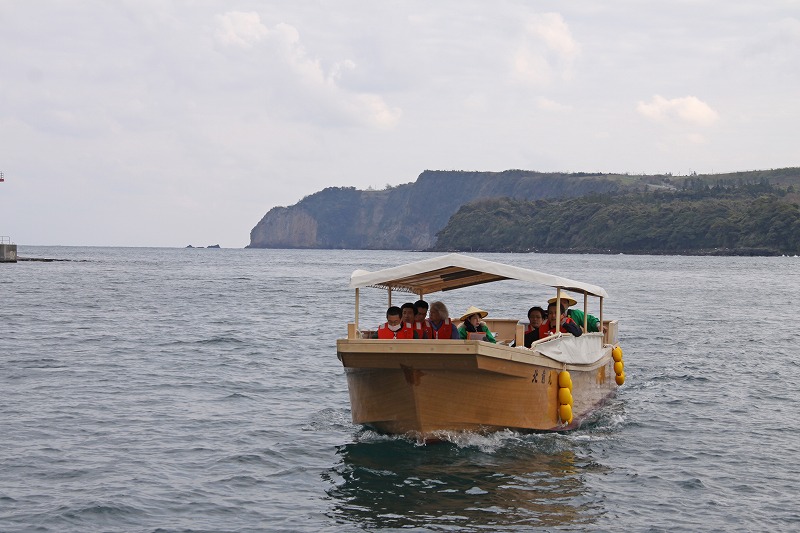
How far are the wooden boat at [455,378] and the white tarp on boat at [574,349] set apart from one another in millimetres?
22

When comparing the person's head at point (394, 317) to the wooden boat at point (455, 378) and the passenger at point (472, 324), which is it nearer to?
the wooden boat at point (455, 378)

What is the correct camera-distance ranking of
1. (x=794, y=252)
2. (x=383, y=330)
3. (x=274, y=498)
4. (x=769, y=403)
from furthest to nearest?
(x=794, y=252) < (x=769, y=403) < (x=383, y=330) < (x=274, y=498)

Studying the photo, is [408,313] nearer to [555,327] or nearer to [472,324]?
Answer: [472,324]

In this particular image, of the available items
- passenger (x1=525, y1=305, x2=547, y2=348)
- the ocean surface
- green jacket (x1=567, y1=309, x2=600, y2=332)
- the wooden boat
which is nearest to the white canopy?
the wooden boat

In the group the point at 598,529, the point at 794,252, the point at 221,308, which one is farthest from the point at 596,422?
the point at 794,252

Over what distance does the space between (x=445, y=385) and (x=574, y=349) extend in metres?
3.48

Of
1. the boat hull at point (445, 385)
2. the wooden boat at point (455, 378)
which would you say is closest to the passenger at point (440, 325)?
the wooden boat at point (455, 378)

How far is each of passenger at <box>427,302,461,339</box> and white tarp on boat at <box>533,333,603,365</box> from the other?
1394mm

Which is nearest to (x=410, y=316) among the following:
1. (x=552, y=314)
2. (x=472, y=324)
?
(x=472, y=324)

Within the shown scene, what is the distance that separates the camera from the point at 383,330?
15242 millimetres

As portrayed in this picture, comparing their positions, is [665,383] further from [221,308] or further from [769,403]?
[221,308]

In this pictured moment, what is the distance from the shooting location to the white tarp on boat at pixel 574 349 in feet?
52.9

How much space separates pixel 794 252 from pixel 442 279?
179m

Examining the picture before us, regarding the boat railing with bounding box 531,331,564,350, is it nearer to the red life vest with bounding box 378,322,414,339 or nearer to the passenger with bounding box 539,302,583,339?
the passenger with bounding box 539,302,583,339
